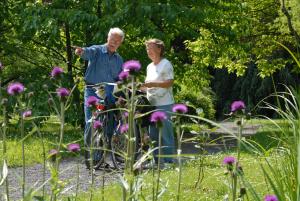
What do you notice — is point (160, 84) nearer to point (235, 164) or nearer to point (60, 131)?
point (60, 131)

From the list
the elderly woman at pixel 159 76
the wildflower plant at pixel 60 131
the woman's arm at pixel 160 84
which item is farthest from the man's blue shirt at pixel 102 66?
the wildflower plant at pixel 60 131

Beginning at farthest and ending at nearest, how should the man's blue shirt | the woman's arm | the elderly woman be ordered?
the man's blue shirt
the elderly woman
the woman's arm

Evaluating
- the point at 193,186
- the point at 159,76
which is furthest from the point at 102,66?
the point at 193,186

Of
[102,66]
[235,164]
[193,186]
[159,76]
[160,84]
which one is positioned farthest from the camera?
[102,66]

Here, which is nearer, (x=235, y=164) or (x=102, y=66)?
(x=235, y=164)

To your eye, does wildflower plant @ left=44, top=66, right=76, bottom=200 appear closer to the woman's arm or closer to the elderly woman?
the woman's arm

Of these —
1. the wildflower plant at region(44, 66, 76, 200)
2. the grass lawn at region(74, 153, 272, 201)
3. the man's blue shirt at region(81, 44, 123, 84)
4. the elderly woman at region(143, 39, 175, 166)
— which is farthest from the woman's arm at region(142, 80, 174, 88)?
the wildflower plant at region(44, 66, 76, 200)

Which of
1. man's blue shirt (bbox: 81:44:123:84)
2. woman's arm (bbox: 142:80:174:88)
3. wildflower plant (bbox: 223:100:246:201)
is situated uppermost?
man's blue shirt (bbox: 81:44:123:84)

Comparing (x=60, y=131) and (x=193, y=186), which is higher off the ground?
(x=60, y=131)

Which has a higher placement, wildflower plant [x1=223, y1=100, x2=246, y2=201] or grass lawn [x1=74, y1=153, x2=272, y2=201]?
wildflower plant [x1=223, y1=100, x2=246, y2=201]

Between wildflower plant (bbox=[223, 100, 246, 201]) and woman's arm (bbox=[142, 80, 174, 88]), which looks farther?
woman's arm (bbox=[142, 80, 174, 88])

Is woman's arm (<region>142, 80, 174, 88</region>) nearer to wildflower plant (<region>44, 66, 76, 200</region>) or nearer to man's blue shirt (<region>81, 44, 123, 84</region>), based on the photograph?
man's blue shirt (<region>81, 44, 123, 84</region>)

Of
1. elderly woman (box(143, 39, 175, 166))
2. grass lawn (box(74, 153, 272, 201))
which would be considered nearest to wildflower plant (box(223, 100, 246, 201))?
grass lawn (box(74, 153, 272, 201))

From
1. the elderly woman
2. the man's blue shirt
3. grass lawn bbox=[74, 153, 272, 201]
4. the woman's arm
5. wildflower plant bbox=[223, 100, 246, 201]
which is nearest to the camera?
wildflower plant bbox=[223, 100, 246, 201]
